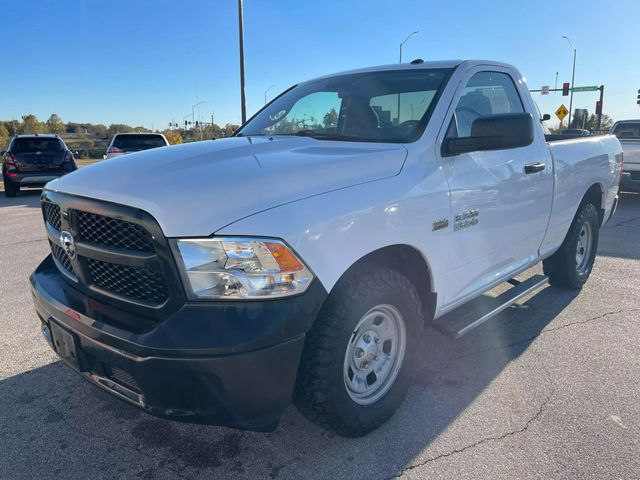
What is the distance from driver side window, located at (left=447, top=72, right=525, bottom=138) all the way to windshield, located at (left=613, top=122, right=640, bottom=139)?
34.9 feet

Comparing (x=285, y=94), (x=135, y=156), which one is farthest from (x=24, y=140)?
(x=135, y=156)

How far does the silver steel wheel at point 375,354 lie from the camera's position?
246 cm

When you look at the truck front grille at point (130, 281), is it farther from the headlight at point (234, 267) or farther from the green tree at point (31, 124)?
the green tree at point (31, 124)

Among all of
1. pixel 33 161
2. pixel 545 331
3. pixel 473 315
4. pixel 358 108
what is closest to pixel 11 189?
pixel 33 161

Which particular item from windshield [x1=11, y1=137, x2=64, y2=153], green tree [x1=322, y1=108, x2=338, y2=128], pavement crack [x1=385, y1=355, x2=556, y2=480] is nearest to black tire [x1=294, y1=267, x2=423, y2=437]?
pavement crack [x1=385, y1=355, x2=556, y2=480]

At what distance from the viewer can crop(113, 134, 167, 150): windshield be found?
44.7ft

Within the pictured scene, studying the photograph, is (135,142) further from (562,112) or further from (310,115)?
(562,112)

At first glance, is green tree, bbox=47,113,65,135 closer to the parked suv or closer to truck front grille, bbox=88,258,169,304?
the parked suv

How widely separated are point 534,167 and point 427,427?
2.03m

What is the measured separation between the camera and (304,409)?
2271 mm

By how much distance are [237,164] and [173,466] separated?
150cm

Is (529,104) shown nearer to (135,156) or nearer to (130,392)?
(135,156)

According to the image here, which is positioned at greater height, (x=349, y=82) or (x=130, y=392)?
(x=349, y=82)

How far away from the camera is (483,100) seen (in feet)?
11.3
